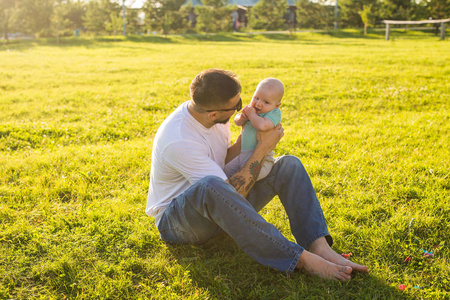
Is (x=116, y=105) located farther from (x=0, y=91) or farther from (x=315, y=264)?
(x=315, y=264)

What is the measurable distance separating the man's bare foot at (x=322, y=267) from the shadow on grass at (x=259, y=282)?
0.18 feet

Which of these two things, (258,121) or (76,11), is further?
(76,11)

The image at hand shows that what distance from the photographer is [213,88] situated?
311 centimetres

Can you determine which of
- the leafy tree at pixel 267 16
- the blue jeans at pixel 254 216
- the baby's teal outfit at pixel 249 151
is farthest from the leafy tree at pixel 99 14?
the blue jeans at pixel 254 216

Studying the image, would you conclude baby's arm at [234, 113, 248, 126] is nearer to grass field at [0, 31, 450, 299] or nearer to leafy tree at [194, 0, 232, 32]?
grass field at [0, 31, 450, 299]

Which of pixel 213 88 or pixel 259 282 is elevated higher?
pixel 213 88

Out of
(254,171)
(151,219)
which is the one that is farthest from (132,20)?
(254,171)

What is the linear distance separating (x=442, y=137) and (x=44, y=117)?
7569mm

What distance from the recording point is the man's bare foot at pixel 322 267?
9.93 feet

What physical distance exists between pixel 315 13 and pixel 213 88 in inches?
1892

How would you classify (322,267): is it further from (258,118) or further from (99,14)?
(99,14)

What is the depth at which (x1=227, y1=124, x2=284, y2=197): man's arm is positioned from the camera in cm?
328

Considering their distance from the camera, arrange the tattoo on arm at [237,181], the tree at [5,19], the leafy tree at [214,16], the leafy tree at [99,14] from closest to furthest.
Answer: the tattoo on arm at [237,181], the tree at [5,19], the leafy tree at [214,16], the leafy tree at [99,14]

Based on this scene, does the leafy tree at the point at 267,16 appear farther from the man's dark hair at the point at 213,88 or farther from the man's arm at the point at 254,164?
the man's dark hair at the point at 213,88
